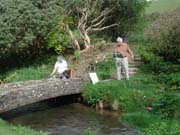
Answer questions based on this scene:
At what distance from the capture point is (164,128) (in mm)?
16312

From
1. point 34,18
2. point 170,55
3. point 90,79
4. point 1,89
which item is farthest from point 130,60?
point 1,89

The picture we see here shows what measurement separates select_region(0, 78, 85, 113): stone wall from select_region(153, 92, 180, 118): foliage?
457 centimetres

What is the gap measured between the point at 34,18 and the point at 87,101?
19.6 ft

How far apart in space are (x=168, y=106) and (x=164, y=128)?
7.14ft

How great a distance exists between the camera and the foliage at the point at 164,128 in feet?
52.0

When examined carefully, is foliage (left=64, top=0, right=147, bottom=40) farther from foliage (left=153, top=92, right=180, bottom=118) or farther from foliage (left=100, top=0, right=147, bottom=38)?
foliage (left=153, top=92, right=180, bottom=118)

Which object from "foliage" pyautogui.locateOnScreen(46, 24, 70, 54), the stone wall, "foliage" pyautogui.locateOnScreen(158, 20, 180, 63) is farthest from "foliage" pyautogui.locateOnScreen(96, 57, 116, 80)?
"foliage" pyautogui.locateOnScreen(46, 24, 70, 54)

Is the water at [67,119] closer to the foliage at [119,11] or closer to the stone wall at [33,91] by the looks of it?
the stone wall at [33,91]

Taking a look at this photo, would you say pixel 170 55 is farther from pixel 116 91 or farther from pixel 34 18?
pixel 34 18

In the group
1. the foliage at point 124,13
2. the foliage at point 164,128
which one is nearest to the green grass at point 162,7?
the foliage at point 124,13

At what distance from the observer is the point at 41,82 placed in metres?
21.7

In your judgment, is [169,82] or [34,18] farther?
[34,18]

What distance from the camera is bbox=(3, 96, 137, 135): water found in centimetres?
1802

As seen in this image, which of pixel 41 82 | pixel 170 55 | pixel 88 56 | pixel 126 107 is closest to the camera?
pixel 126 107
